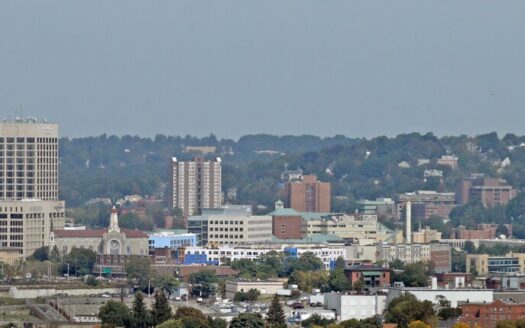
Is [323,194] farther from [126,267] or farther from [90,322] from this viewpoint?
[90,322]

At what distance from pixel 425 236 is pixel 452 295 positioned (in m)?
56.2

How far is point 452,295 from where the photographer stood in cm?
8762

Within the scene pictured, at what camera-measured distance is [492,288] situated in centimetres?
9556

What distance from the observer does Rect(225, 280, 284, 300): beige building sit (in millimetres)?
101688

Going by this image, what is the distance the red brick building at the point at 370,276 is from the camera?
322 feet

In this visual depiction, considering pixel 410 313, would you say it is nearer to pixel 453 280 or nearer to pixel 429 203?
pixel 453 280

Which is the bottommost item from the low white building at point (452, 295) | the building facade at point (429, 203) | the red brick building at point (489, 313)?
the red brick building at point (489, 313)

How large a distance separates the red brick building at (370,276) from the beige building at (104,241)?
22.8 metres

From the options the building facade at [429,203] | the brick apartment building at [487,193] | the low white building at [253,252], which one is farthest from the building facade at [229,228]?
the brick apartment building at [487,193]

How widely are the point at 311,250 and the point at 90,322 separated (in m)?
41.3

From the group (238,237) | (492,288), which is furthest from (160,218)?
(492,288)

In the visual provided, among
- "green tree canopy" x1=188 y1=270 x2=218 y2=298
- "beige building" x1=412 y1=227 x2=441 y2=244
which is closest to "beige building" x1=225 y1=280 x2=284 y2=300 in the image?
"green tree canopy" x1=188 y1=270 x2=218 y2=298

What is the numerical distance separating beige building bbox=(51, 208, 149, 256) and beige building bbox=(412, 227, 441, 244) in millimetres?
17770

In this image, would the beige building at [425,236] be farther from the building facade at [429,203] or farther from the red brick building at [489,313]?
the red brick building at [489,313]
